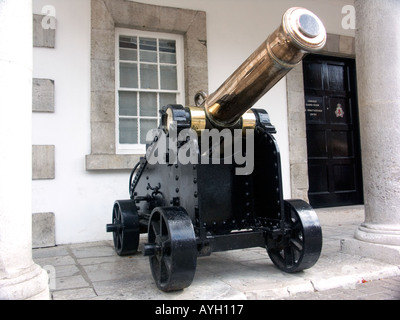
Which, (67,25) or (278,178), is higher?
(67,25)

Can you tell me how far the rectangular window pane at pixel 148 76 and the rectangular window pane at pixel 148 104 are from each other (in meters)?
0.12

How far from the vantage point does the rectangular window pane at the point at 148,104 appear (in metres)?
5.36

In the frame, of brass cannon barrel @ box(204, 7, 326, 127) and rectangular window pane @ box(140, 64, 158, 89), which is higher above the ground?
rectangular window pane @ box(140, 64, 158, 89)

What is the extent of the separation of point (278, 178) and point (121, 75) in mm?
3322

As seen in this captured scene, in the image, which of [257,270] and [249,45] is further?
[249,45]

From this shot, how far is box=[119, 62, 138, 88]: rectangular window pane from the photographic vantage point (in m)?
5.28

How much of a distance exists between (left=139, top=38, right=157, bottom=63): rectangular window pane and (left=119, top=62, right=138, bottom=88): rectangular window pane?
193mm

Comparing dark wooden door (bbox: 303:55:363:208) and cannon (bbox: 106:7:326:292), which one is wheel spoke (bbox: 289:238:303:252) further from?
dark wooden door (bbox: 303:55:363:208)

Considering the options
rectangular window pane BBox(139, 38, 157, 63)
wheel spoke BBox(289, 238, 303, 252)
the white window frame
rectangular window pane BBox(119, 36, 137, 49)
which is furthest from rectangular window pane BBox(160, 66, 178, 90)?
wheel spoke BBox(289, 238, 303, 252)

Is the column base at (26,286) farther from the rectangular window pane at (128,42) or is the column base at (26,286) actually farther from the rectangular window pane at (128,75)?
the rectangular window pane at (128,42)
